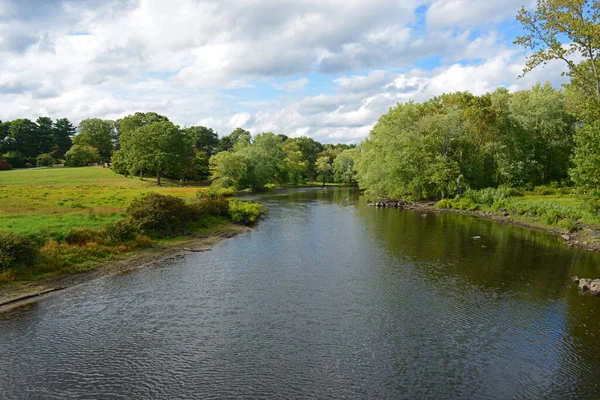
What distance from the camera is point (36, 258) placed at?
85.1 ft

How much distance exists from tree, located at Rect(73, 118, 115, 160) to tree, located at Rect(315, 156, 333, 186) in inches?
2984

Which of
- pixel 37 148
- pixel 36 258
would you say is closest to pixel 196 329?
pixel 36 258

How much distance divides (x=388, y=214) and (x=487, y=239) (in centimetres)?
2134

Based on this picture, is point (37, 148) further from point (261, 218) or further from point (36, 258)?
point (36, 258)

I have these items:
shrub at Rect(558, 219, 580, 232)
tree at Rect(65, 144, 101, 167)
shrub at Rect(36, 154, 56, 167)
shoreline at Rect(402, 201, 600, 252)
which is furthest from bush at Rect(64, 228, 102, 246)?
shrub at Rect(36, 154, 56, 167)

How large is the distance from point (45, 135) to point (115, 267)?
129 metres

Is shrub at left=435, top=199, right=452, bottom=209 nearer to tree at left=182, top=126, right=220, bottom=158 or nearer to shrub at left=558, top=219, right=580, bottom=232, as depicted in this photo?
shrub at left=558, top=219, right=580, bottom=232

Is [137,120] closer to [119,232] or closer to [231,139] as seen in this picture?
[231,139]

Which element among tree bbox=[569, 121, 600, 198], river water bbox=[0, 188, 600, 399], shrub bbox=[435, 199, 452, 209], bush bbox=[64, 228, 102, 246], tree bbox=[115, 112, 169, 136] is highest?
tree bbox=[115, 112, 169, 136]

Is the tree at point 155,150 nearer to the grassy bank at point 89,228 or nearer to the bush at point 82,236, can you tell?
the grassy bank at point 89,228

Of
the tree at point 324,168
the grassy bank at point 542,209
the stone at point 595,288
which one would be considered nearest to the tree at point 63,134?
the tree at point 324,168

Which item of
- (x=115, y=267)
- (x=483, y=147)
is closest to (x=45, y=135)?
(x=115, y=267)

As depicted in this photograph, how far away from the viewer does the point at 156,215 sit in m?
38.1

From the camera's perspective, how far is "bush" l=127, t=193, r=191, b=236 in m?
37.1
